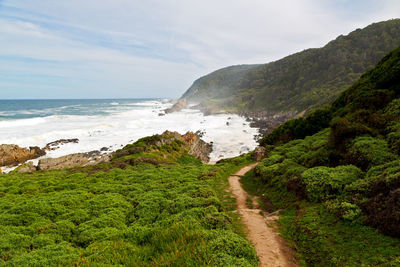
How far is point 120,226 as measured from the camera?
9961mm

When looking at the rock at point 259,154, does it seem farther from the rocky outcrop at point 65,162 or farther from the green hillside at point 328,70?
the green hillside at point 328,70

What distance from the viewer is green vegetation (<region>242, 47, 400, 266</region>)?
745cm

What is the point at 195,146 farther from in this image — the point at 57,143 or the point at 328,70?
the point at 328,70

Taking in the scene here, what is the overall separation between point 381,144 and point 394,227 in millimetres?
7654

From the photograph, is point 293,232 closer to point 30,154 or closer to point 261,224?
point 261,224

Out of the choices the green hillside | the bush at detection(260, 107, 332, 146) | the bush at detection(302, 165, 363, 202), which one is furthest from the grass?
the green hillside

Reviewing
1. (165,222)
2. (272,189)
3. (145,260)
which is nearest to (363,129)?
(272,189)

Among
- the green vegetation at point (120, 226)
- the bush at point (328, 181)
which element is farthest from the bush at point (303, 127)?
the green vegetation at point (120, 226)

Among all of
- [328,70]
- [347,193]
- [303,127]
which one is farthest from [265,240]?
[328,70]

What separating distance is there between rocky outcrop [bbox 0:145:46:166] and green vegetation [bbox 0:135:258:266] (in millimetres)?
29981

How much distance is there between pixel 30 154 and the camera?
142ft

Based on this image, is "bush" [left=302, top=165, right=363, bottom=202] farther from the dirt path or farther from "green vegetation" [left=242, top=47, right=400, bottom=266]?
the dirt path

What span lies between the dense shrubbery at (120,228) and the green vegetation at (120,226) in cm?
3

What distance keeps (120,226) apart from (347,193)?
11618mm
